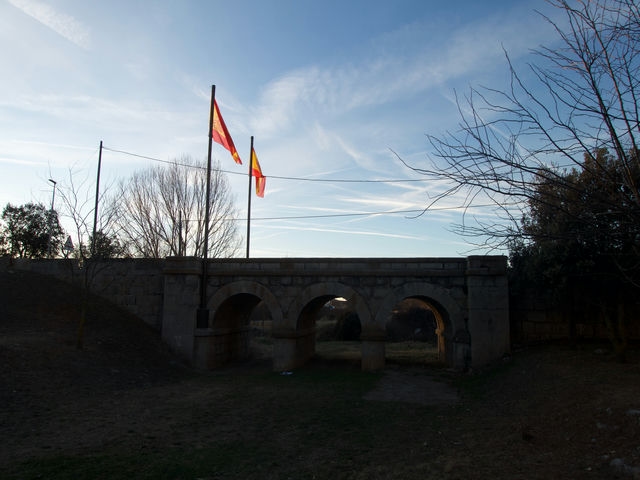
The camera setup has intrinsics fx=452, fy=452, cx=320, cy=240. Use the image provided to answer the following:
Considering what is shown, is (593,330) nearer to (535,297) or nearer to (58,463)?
(535,297)

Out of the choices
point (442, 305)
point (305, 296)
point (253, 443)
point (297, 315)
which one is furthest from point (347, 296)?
point (253, 443)

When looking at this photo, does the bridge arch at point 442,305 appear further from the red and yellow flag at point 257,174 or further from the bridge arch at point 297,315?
the red and yellow flag at point 257,174

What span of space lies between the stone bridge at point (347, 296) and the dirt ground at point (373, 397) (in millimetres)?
707

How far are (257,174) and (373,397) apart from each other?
12815 millimetres

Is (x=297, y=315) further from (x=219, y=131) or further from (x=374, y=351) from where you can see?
(x=219, y=131)

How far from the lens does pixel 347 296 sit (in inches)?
514

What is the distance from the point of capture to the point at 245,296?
14641 millimetres

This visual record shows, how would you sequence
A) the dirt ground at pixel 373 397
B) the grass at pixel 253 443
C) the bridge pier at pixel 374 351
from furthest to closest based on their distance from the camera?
the bridge pier at pixel 374 351 → the dirt ground at pixel 373 397 → the grass at pixel 253 443

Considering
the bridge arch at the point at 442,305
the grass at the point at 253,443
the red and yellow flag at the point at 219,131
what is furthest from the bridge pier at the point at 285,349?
the red and yellow flag at the point at 219,131

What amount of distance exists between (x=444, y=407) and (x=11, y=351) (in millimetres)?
9135

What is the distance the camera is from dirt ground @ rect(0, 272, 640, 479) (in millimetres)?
5371

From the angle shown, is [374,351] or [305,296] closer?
[374,351]

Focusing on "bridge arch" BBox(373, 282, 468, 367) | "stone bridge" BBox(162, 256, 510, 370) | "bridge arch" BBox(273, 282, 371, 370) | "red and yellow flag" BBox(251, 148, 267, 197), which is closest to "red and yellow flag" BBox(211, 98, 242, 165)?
"red and yellow flag" BBox(251, 148, 267, 197)

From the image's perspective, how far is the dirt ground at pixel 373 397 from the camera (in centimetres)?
537
